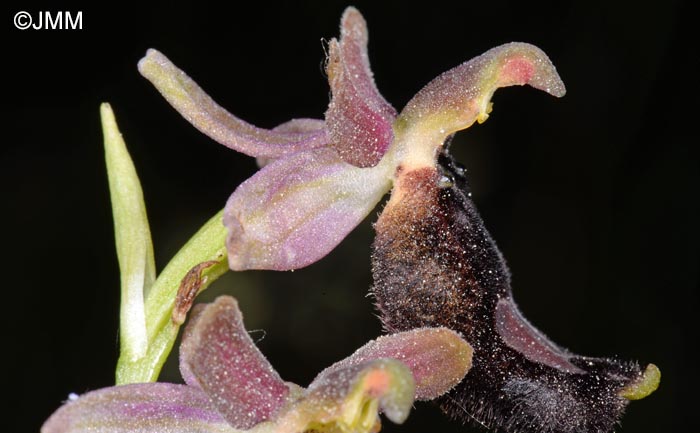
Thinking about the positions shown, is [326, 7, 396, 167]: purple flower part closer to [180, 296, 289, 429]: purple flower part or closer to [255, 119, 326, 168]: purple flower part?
[255, 119, 326, 168]: purple flower part

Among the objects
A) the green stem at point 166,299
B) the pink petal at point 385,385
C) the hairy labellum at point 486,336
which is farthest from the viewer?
the green stem at point 166,299

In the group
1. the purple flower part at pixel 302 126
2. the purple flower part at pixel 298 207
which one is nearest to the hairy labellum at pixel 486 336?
the purple flower part at pixel 298 207

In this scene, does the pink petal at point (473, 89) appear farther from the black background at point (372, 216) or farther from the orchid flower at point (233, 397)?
the black background at point (372, 216)

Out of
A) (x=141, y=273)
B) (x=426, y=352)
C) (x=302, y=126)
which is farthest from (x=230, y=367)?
(x=302, y=126)

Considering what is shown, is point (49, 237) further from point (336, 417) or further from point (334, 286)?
point (336, 417)

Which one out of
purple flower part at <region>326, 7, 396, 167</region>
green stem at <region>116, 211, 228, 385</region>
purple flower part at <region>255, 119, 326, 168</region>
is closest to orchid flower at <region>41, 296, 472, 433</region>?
green stem at <region>116, 211, 228, 385</region>

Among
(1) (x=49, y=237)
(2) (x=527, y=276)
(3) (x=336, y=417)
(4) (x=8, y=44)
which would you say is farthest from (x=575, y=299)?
(3) (x=336, y=417)

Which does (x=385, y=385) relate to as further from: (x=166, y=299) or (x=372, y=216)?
(x=372, y=216)
